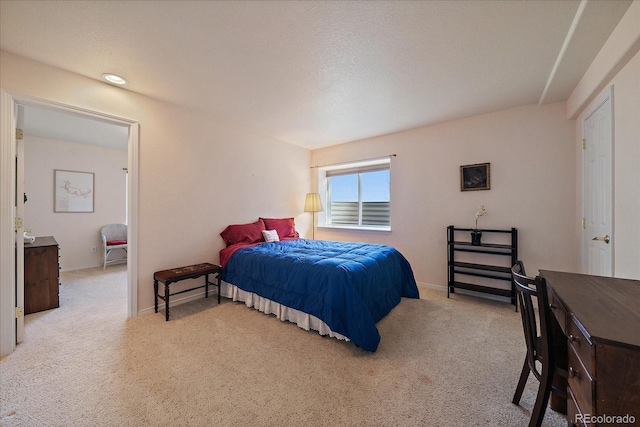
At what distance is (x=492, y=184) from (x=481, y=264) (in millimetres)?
1072

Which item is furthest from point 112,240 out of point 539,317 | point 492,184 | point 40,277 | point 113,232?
point 492,184

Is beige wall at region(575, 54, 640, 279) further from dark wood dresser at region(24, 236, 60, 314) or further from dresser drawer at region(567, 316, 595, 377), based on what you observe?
dark wood dresser at region(24, 236, 60, 314)

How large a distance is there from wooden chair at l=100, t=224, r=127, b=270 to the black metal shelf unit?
5864 millimetres

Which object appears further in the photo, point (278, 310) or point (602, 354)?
point (278, 310)

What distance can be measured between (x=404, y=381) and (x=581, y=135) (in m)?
3.08

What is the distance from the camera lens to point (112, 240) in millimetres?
4988

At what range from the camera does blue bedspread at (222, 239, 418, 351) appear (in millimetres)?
2094

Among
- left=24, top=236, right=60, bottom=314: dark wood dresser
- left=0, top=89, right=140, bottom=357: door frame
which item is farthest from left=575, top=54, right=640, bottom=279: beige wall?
left=24, top=236, right=60, bottom=314: dark wood dresser

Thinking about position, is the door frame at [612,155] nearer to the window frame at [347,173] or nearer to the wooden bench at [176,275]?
the window frame at [347,173]

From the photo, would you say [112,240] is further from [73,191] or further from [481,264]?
[481,264]

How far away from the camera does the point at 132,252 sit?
2.67m

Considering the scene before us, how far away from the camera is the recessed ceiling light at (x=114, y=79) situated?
7.58 feet

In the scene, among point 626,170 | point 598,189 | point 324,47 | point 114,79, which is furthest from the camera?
point 114,79

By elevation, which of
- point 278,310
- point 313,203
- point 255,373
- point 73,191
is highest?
point 73,191
